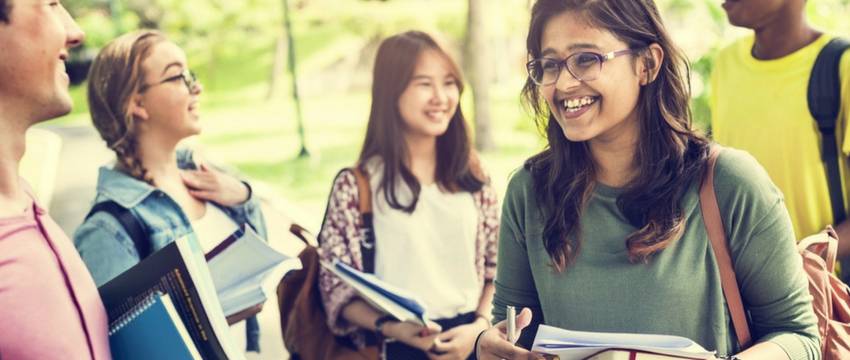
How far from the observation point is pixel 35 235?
5.32 feet

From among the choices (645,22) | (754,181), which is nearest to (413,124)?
(645,22)

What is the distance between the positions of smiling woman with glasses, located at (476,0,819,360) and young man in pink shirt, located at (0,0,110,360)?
3.28ft

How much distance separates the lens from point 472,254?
3303 mm

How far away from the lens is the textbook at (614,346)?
5.74ft

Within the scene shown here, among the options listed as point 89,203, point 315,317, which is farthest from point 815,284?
point 89,203

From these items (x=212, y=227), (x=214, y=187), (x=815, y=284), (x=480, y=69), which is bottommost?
(x=480, y=69)

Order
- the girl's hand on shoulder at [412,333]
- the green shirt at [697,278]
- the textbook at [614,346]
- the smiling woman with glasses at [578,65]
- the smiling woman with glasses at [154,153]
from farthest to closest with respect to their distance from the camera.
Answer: the girl's hand on shoulder at [412,333] < the smiling woman with glasses at [154,153] < the smiling woman with glasses at [578,65] < the green shirt at [697,278] < the textbook at [614,346]

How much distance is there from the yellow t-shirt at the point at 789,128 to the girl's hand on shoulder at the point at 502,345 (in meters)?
1.26

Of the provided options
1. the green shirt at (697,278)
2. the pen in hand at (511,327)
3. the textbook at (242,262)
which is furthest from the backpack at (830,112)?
the textbook at (242,262)

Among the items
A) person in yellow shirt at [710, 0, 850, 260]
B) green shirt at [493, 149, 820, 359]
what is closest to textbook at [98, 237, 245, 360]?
green shirt at [493, 149, 820, 359]

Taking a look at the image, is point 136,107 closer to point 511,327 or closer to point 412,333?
point 412,333

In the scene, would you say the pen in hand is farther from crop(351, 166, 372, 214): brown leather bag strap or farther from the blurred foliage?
the blurred foliage

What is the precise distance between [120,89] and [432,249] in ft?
4.29

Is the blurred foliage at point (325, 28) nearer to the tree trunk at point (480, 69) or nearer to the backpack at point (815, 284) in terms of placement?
the tree trunk at point (480, 69)
